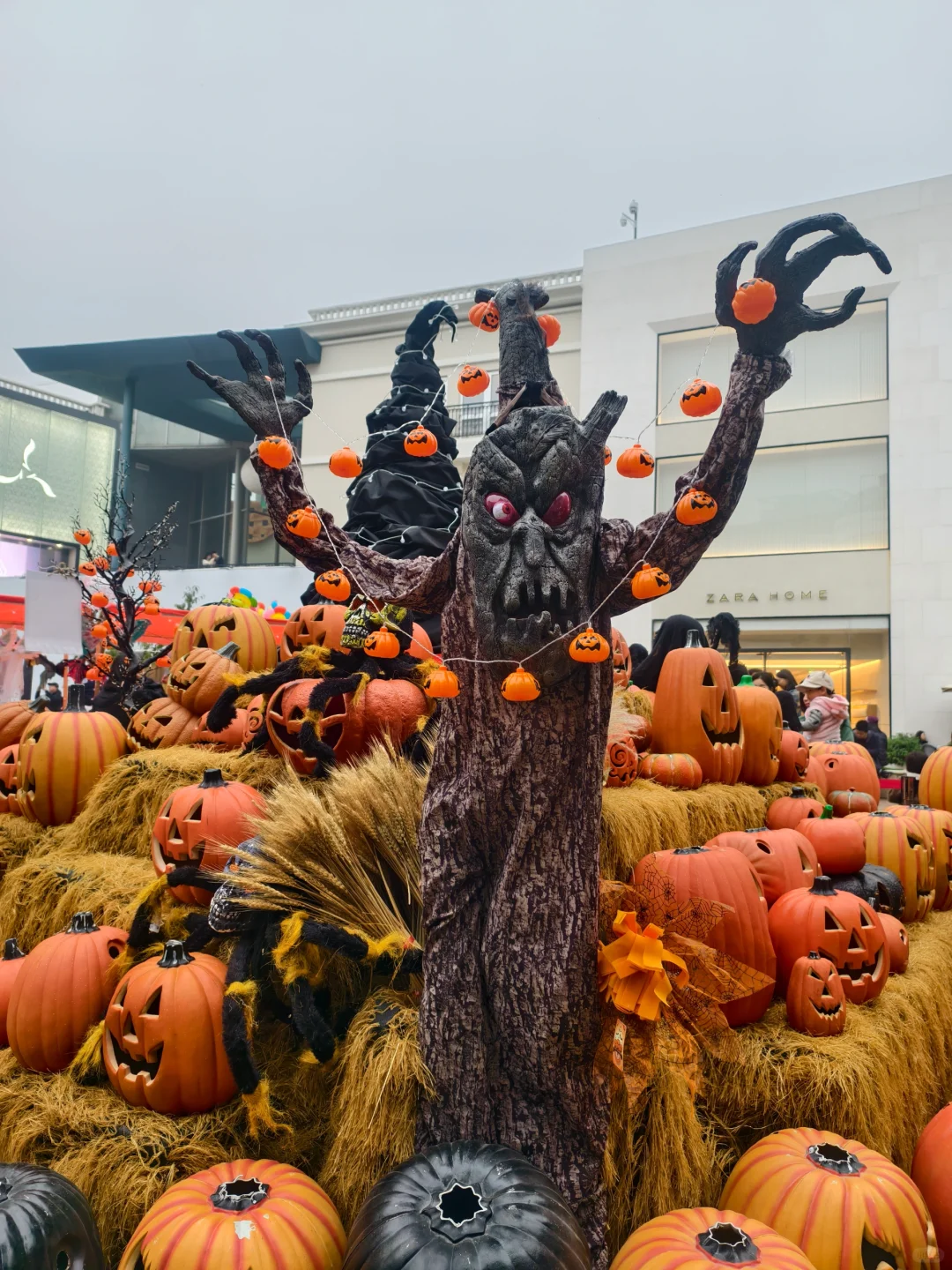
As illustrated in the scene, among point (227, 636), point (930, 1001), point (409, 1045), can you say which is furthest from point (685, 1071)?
point (227, 636)

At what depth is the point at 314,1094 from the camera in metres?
2.73

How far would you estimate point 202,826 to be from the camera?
350cm

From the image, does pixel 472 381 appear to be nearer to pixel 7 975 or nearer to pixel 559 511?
pixel 559 511

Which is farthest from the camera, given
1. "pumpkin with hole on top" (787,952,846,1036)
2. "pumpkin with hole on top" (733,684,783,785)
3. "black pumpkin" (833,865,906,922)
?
"pumpkin with hole on top" (733,684,783,785)

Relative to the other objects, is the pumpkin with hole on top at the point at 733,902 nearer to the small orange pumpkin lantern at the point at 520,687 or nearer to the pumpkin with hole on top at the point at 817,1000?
the pumpkin with hole on top at the point at 817,1000

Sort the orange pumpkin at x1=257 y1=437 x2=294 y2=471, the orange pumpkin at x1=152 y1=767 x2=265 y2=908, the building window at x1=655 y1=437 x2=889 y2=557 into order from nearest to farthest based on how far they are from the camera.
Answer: the orange pumpkin at x1=257 y1=437 x2=294 y2=471 < the orange pumpkin at x1=152 y1=767 x2=265 y2=908 < the building window at x1=655 y1=437 x2=889 y2=557

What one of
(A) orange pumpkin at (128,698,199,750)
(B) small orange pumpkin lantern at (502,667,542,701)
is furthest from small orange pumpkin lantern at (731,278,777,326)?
(A) orange pumpkin at (128,698,199,750)

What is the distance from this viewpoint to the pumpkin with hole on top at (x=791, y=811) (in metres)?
4.63

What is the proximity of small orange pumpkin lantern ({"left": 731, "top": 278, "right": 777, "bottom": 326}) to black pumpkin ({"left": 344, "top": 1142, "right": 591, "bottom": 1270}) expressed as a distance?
2.11m

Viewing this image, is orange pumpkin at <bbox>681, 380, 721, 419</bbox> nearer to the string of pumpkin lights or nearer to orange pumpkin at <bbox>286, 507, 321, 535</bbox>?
the string of pumpkin lights

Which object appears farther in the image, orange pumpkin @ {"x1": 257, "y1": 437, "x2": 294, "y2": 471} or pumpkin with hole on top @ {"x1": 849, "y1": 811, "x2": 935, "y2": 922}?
pumpkin with hole on top @ {"x1": 849, "y1": 811, "x2": 935, "y2": 922}

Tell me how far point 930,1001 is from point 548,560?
2.83 m

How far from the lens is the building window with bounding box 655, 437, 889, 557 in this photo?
16.0m

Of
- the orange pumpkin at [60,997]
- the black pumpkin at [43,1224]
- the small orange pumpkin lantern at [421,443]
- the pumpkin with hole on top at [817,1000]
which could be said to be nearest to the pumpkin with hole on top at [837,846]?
the pumpkin with hole on top at [817,1000]
